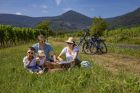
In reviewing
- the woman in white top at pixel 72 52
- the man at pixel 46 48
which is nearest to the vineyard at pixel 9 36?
the man at pixel 46 48

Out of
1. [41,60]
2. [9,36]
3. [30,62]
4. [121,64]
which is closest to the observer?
[30,62]

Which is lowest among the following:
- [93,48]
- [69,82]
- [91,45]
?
[93,48]

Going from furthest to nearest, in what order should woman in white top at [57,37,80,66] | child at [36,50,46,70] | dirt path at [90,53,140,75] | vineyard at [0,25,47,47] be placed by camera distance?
1. vineyard at [0,25,47,47]
2. dirt path at [90,53,140,75]
3. woman in white top at [57,37,80,66]
4. child at [36,50,46,70]

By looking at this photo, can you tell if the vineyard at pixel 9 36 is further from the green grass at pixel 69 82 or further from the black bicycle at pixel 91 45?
the green grass at pixel 69 82

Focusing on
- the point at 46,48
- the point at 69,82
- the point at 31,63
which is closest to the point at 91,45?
the point at 46,48

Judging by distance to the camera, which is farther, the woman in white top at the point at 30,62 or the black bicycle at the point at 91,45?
the black bicycle at the point at 91,45

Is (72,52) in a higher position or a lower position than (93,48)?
higher

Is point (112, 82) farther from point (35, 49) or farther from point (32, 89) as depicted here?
point (35, 49)

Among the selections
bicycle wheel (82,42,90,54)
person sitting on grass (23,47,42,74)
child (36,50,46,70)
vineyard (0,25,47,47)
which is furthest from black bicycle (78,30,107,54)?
vineyard (0,25,47,47)

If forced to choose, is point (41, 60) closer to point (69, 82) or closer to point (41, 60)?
point (41, 60)

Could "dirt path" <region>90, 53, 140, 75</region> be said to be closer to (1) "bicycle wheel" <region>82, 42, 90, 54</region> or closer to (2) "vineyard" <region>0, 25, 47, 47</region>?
(1) "bicycle wheel" <region>82, 42, 90, 54</region>

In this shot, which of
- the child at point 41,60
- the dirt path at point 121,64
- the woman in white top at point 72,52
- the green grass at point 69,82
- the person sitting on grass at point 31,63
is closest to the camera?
the green grass at point 69,82

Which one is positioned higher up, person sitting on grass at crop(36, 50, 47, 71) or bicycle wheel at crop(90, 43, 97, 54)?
person sitting on grass at crop(36, 50, 47, 71)

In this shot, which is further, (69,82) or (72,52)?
(72,52)
